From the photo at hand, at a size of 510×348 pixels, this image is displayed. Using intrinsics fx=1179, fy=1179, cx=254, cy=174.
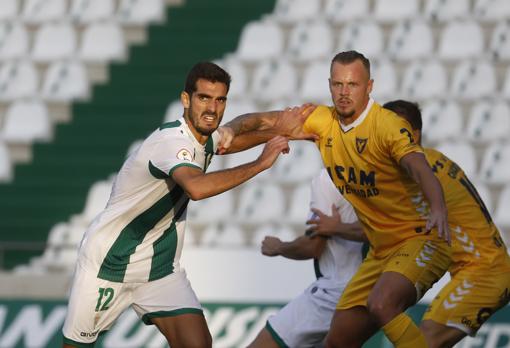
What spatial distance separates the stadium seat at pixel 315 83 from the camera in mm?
13773

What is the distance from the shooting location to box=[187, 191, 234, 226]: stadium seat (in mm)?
12562

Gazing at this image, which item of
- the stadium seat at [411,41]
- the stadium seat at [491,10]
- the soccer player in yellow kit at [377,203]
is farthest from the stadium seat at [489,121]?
the soccer player in yellow kit at [377,203]

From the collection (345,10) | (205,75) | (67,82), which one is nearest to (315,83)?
(345,10)

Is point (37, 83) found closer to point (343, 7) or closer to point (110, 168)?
point (110, 168)

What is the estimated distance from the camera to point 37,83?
15555 mm

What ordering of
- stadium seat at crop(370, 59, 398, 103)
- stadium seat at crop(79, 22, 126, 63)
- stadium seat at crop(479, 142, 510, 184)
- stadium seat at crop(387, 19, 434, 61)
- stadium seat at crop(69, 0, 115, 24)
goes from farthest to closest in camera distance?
stadium seat at crop(69, 0, 115, 24), stadium seat at crop(79, 22, 126, 63), stadium seat at crop(387, 19, 434, 61), stadium seat at crop(370, 59, 398, 103), stadium seat at crop(479, 142, 510, 184)

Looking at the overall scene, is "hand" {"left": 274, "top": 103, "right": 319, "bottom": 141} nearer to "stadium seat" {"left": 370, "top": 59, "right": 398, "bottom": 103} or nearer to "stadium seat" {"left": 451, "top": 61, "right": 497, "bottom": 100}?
"stadium seat" {"left": 370, "top": 59, "right": 398, "bottom": 103}

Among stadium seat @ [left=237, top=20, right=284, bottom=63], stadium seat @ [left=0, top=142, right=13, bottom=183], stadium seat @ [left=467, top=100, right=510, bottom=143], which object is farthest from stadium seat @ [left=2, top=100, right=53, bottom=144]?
stadium seat @ [left=467, top=100, right=510, bottom=143]

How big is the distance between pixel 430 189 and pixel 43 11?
11144mm

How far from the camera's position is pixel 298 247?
311 inches

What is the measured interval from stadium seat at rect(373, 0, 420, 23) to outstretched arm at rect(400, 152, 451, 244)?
26.1 feet

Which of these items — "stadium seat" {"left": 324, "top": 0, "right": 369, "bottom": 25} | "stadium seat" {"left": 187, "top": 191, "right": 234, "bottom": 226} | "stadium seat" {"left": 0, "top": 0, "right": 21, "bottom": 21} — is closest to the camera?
"stadium seat" {"left": 187, "top": 191, "right": 234, "bottom": 226}

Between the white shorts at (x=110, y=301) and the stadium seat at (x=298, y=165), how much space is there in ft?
18.3

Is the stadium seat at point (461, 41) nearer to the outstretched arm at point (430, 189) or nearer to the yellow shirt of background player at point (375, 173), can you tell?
the yellow shirt of background player at point (375, 173)
